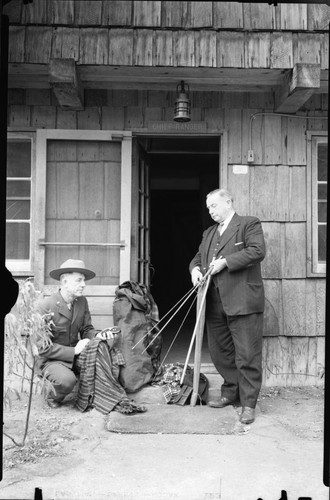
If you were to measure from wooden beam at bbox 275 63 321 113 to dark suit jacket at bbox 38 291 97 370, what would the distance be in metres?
2.40

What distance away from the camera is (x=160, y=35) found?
14.4 ft

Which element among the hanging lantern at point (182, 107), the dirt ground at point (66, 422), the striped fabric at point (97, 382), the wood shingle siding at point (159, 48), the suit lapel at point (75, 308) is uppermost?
the wood shingle siding at point (159, 48)

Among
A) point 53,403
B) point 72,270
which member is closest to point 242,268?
point 72,270

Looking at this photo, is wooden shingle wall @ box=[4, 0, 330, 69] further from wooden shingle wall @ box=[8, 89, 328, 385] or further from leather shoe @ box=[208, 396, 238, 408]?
leather shoe @ box=[208, 396, 238, 408]

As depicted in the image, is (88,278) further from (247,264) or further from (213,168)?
(213,168)

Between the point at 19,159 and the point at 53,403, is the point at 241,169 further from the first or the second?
the point at 53,403

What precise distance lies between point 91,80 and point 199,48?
1021 millimetres

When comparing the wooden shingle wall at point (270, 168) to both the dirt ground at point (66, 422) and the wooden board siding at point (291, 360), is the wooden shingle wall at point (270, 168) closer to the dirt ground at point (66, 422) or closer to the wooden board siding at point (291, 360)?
the wooden board siding at point (291, 360)

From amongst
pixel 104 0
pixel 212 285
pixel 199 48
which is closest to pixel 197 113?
pixel 199 48

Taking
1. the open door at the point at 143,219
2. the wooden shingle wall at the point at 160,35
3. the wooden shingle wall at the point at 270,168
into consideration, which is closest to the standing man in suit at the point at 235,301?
the wooden shingle wall at the point at 270,168

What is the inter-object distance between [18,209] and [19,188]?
0.63ft

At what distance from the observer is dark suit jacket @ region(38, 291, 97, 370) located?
4344 mm

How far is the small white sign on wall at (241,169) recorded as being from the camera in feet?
16.5

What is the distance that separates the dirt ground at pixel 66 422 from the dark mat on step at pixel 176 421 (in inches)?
9.1
